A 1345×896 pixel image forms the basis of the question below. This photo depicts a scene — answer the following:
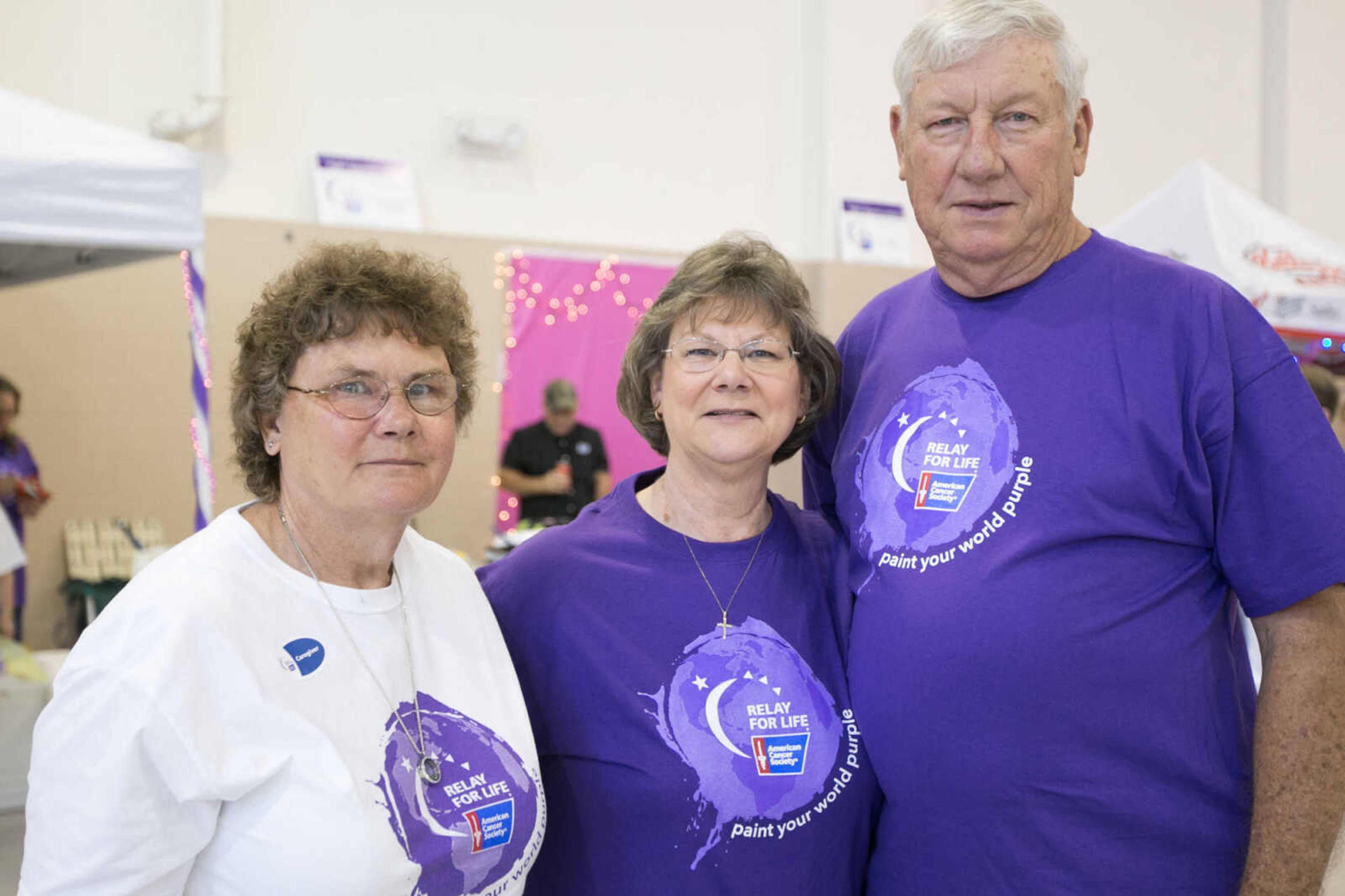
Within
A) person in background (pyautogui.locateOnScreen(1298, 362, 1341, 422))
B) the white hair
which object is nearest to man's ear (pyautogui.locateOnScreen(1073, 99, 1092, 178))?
the white hair

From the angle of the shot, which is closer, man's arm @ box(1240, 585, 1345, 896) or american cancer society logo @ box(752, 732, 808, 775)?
man's arm @ box(1240, 585, 1345, 896)

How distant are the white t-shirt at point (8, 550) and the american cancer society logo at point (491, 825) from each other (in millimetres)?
4641

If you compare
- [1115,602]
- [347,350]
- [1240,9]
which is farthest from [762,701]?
[1240,9]

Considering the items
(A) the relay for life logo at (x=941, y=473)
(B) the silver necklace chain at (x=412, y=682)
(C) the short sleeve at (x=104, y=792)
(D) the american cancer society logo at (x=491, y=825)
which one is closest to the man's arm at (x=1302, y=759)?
(A) the relay for life logo at (x=941, y=473)

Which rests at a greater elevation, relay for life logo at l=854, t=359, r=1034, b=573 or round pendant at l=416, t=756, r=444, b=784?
relay for life logo at l=854, t=359, r=1034, b=573

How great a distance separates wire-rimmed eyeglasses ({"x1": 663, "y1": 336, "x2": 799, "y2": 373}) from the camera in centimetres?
192

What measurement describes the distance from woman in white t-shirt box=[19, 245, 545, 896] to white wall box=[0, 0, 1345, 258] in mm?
5896

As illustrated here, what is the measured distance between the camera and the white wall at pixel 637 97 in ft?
22.8

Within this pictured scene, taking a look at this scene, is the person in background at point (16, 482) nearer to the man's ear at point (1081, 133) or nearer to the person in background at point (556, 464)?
the person in background at point (556, 464)

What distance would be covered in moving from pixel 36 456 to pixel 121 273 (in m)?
1.16

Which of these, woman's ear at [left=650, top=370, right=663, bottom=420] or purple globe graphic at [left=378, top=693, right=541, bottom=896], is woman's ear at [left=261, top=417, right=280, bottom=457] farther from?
woman's ear at [left=650, top=370, right=663, bottom=420]

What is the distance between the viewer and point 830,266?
862 cm

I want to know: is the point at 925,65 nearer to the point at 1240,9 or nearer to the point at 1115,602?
the point at 1115,602

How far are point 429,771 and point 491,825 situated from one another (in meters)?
0.12
